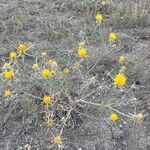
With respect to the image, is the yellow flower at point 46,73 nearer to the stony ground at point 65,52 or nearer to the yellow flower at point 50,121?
the yellow flower at point 50,121

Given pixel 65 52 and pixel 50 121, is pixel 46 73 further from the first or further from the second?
pixel 65 52

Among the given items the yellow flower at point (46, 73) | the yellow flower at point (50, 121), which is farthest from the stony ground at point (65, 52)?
the yellow flower at point (46, 73)

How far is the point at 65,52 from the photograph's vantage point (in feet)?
14.2

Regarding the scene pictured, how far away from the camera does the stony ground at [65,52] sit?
3.41m

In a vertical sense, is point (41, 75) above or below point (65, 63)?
above

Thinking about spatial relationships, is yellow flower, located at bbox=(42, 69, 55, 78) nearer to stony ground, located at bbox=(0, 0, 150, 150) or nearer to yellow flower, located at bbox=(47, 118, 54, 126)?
yellow flower, located at bbox=(47, 118, 54, 126)

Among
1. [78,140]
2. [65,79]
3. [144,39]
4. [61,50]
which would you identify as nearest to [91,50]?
[61,50]

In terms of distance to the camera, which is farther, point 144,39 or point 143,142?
point 144,39

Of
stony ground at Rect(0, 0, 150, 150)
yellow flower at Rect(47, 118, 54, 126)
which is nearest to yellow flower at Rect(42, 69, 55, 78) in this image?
yellow flower at Rect(47, 118, 54, 126)

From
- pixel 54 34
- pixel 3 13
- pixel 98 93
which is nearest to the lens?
pixel 98 93

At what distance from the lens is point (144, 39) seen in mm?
4523

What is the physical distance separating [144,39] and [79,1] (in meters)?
0.99

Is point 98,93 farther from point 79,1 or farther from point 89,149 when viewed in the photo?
point 79,1

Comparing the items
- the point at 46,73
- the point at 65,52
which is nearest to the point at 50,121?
the point at 46,73
